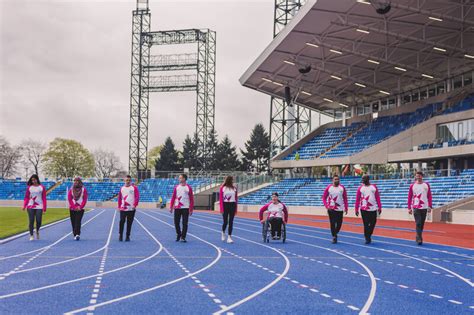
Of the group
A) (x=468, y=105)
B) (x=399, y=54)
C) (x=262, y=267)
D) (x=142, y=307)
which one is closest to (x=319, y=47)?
(x=399, y=54)

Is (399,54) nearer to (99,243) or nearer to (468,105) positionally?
(468,105)

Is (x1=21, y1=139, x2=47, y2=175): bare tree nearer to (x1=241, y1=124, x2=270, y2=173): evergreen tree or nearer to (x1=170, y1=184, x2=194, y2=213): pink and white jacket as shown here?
(x1=241, y1=124, x2=270, y2=173): evergreen tree

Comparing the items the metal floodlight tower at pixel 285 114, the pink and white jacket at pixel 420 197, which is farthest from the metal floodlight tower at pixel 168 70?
the pink and white jacket at pixel 420 197

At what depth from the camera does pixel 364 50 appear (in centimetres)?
4500

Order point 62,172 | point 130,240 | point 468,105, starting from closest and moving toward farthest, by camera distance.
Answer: point 130,240, point 468,105, point 62,172

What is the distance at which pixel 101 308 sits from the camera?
6906 millimetres

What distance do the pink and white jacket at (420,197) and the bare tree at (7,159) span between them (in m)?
94.5

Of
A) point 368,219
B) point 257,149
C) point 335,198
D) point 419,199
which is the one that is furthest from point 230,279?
point 257,149

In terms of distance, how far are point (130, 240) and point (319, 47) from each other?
99.6 ft

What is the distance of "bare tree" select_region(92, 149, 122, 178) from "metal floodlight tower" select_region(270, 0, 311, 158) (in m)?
61.0

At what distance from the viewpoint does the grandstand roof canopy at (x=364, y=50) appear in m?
36.0

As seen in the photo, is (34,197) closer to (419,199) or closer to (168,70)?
(419,199)

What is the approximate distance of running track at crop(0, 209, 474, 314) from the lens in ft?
23.6

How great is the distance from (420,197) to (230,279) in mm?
8748
